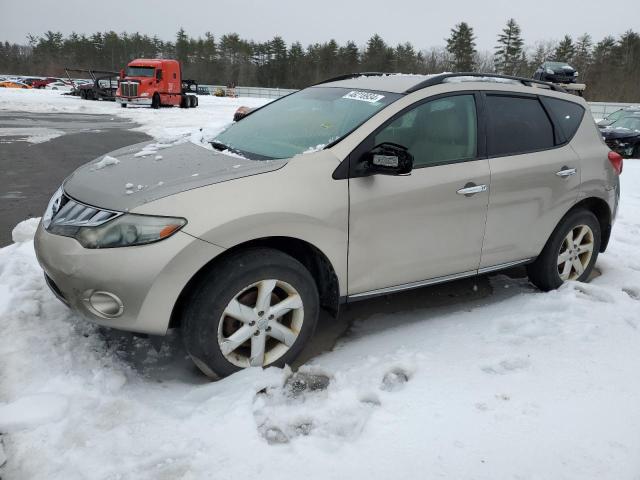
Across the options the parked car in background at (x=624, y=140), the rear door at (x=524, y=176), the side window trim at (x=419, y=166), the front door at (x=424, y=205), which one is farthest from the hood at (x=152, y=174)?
the parked car in background at (x=624, y=140)

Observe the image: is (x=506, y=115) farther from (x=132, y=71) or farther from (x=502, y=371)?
(x=132, y=71)

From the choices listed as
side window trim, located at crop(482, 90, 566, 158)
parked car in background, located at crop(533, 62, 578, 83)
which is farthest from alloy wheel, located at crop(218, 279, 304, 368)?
parked car in background, located at crop(533, 62, 578, 83)

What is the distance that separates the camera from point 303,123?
11.9 ft

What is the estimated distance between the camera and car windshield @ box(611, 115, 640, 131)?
14.4 m

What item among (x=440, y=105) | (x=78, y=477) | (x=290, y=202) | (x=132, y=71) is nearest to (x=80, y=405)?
(x=78, y=477)

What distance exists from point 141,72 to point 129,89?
1231mm

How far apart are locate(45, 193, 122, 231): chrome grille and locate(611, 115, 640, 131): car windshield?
50.0 ft

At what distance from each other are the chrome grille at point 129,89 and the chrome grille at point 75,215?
28128mm

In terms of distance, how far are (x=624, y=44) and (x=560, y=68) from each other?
165ft

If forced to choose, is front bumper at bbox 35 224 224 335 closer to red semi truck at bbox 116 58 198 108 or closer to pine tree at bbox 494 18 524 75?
red semi truck at bbox 116 58 198 108

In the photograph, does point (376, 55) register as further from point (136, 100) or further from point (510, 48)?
point (136, 100)

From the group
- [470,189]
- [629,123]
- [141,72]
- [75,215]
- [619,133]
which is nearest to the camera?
[75,215]

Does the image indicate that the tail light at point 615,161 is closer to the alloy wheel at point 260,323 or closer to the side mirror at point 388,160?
the side mirror at point 388,160

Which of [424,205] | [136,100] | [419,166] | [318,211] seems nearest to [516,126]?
[419,166]
